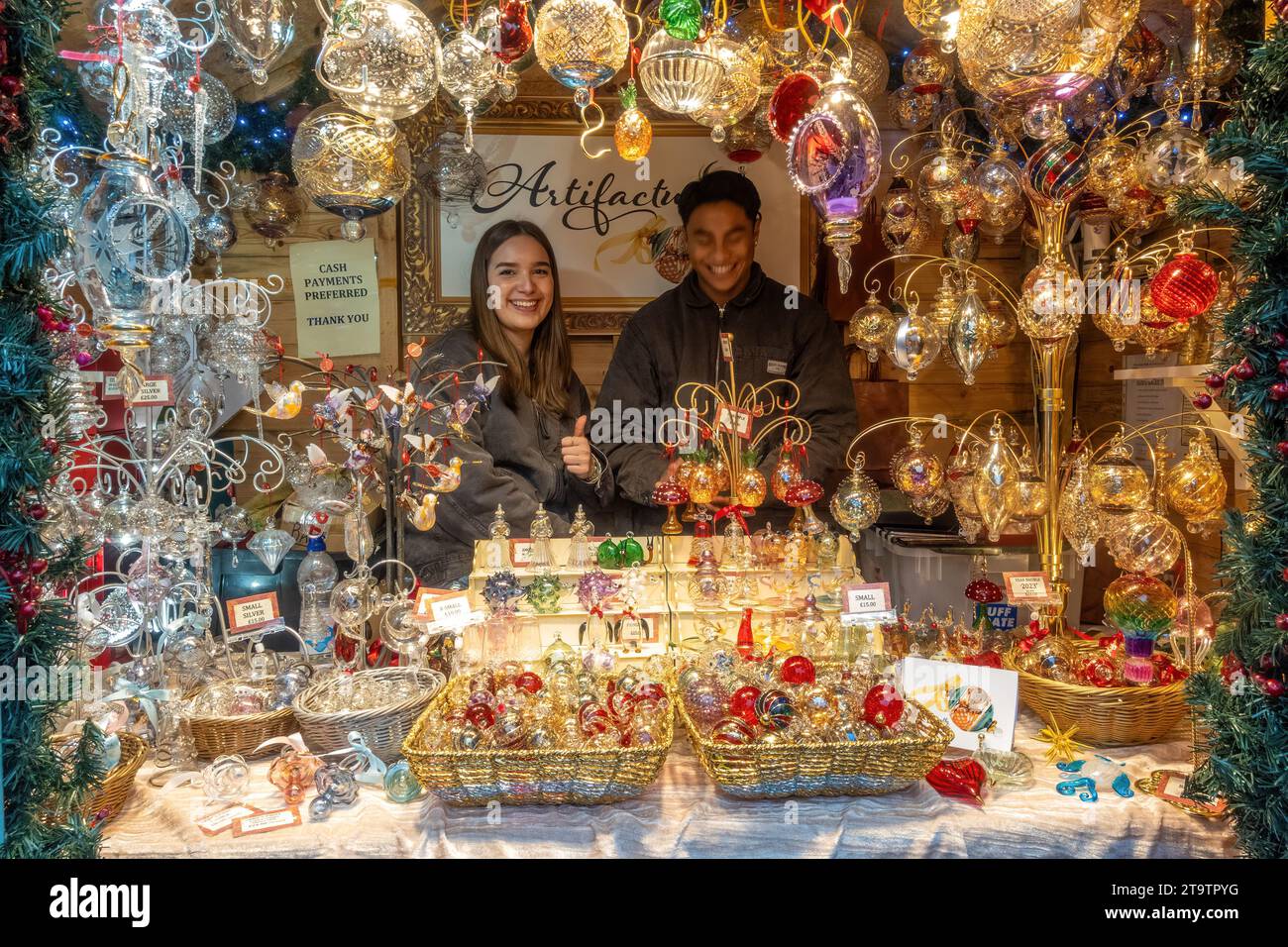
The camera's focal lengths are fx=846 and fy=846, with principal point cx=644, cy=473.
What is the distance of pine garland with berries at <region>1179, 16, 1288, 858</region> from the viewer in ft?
5.51

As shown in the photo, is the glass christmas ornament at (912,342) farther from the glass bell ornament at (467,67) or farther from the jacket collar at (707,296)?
the glass bell ornament at (467,67)

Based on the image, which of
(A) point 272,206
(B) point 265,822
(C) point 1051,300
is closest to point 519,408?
(A) point 272,206

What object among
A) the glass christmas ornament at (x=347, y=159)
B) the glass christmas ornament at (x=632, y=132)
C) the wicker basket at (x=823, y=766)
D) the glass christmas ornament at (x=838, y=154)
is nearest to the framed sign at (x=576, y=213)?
the glass christmas ornament at (x=632, y=132)

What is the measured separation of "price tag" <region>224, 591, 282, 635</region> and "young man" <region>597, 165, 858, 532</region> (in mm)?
1228

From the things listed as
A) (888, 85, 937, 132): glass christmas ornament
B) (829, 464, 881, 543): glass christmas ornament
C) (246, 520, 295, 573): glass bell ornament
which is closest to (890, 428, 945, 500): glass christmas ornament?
(829, 464, 881, 543): glass christmas ornament

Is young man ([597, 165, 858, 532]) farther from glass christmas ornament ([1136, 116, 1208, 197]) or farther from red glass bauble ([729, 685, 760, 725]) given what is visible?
glass christmas ornament ([1136, 116, 1208, 197])

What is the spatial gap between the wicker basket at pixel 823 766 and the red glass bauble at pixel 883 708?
52 mm

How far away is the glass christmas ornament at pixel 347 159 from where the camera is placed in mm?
2027
